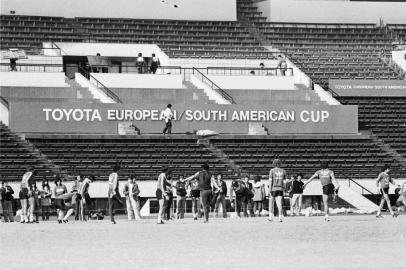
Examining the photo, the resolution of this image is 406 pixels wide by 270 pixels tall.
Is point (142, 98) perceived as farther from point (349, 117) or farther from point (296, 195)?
point (296, 195)

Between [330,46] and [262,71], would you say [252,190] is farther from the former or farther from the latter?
[330,46]

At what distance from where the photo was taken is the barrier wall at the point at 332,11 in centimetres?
6412

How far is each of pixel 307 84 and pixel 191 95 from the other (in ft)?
19.6

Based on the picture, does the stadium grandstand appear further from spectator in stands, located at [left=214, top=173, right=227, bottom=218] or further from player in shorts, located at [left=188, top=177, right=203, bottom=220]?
spectator in stands, located at [left=214, top=173, right=227, bottom=218]

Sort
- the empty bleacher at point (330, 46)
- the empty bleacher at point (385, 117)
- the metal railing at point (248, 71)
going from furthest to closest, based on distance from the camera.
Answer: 1. the empty bleacher at point (330, 46)
2. the metal railing at point (248, 71)
3. the empty bleacher at point (385, 117)

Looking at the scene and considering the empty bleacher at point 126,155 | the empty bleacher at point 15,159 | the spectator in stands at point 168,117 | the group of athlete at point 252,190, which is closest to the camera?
the group of athlete at point 252,190

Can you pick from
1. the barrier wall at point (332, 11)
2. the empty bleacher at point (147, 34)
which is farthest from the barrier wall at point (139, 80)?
the barrier wall at point (332, 11)

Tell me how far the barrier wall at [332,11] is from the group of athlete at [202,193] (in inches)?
906

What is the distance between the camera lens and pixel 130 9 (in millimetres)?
61594

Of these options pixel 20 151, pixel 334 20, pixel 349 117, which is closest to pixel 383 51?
pixel 334 20

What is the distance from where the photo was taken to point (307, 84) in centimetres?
5691

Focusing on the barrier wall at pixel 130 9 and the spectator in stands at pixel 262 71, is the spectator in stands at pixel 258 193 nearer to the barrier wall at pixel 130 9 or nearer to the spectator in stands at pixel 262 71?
the spectator in stands at pixel 262 71

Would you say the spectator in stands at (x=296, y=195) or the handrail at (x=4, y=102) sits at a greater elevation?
the handrail at (x=4, y=102)

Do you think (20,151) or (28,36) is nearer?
(20,151)
